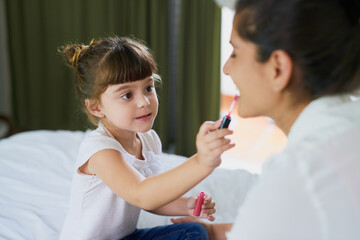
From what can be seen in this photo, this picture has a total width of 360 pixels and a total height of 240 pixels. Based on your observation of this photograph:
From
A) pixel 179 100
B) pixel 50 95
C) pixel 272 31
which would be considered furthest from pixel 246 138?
pixel 272 31

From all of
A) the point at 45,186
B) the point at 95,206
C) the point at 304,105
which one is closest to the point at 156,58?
the point at 45,186

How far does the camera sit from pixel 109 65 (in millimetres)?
1278

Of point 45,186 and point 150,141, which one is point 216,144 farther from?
point 45,186

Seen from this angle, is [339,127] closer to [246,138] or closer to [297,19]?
[297,19]

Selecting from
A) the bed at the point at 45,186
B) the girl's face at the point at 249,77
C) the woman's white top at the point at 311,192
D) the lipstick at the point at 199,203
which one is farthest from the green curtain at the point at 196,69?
the woman's white top at the point at 311,192

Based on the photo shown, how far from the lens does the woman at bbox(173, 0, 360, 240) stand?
0.80 meters

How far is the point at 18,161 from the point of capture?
1950 mm

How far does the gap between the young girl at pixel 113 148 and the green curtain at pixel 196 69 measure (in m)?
1.79

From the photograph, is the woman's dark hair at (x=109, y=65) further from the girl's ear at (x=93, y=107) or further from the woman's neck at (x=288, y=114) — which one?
the woman's neck at (x=288, y=114)

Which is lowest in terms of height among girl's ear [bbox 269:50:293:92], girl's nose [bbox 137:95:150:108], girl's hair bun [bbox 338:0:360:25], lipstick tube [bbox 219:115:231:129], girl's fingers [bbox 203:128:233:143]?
girl's nose [bbox 137:95:150:108]

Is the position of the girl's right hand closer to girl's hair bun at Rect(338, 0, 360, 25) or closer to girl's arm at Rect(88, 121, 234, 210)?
girl's arm at Rect(88, 121, 234, 210)

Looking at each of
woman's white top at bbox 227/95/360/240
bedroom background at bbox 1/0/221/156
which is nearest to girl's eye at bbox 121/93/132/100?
woman's white top at bbox 227/95/360/240

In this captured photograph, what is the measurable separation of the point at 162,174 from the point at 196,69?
218 cm

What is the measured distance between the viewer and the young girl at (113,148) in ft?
4.02
